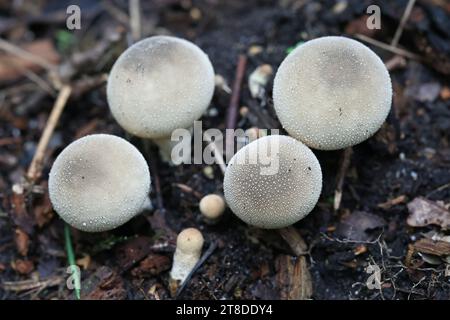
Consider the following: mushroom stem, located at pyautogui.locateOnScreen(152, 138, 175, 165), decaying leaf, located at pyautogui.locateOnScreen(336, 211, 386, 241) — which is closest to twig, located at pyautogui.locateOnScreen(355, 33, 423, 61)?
decaying leaf, located at pyautogui.locateOnScreen(336, 211, 386, 241)

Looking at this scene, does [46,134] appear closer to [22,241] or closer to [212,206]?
[22,241]

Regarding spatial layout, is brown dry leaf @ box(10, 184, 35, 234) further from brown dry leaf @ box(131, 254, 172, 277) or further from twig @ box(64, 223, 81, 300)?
brown dry leaf @ box(131, 254, 172, 277)

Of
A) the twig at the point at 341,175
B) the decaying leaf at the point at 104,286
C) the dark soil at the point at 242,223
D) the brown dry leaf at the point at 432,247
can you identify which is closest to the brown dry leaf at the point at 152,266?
the dark soil at the point at 242,223

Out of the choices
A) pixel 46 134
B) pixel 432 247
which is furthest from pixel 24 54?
pixel 432 247

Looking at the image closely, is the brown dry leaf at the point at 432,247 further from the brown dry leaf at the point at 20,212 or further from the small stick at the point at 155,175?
the brown dry leaf at the point at 20,212

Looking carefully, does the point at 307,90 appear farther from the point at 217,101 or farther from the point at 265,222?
the point at 217,101

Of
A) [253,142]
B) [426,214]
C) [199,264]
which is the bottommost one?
[199,264]
